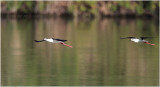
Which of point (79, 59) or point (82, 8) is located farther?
point (82, 8)

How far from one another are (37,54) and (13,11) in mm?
26567

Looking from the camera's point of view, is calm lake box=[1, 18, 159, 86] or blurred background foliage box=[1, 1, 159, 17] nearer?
calm lake box=[1, 18, 159, 86]

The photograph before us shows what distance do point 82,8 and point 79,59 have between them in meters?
29.3

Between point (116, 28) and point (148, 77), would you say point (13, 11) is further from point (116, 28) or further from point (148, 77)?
point (148, 77)

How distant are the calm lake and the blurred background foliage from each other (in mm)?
10185

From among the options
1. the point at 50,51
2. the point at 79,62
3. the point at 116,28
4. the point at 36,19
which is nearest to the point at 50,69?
the point at 79,62

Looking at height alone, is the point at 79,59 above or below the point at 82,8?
below

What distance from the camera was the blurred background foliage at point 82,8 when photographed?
53.3 metres

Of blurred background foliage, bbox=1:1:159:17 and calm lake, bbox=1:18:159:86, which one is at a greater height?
blurred background foliage, bbox=1:1:159:17

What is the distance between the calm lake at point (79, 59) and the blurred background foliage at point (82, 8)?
10185mm

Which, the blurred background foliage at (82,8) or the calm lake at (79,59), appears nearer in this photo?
the calm lake at (79,59)

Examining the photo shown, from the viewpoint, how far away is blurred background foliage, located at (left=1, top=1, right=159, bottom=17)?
5328 cm

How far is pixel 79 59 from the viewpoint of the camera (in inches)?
997

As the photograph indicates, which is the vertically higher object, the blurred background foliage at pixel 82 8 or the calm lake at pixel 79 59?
the blurred background foliage at pixel 82 8
